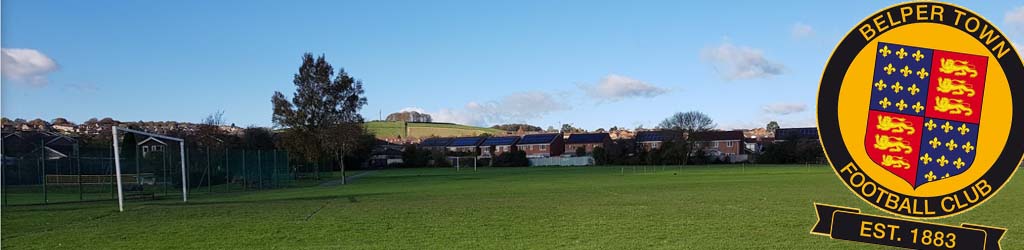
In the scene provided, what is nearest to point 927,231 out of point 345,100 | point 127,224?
point 127,224

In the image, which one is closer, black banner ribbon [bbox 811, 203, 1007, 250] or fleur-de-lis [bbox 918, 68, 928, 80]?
fleur-de-lis [bbox 918, 68, 928, 80]

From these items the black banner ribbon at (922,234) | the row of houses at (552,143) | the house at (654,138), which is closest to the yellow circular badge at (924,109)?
the black banner ribbon at (922,234)

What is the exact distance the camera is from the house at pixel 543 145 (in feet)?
461

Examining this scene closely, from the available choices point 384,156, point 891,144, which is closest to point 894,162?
point 891,144

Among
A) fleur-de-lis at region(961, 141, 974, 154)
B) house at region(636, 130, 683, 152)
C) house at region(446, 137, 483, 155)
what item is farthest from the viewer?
house at region(446, 137, 483, 155)

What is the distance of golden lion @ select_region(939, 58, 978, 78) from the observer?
430cm

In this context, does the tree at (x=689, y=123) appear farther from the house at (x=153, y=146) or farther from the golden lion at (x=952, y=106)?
the golden lion at (x=952, y=106)

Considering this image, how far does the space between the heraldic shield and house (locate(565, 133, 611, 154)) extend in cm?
12800

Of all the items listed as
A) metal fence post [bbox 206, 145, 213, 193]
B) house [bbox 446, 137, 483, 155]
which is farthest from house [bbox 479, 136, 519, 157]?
metal fence post [bbox 206, 145, 213, 193]

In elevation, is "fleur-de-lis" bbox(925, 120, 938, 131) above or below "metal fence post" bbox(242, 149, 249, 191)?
above

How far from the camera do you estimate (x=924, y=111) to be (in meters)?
4.21

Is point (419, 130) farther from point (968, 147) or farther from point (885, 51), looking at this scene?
point (968, 147)

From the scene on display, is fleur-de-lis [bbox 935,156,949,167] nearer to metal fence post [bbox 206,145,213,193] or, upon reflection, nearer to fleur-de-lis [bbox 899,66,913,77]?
fleur-de-lis [bbox 899,66,913,77]

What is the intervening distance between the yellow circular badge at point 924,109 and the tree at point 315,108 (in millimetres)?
52735
